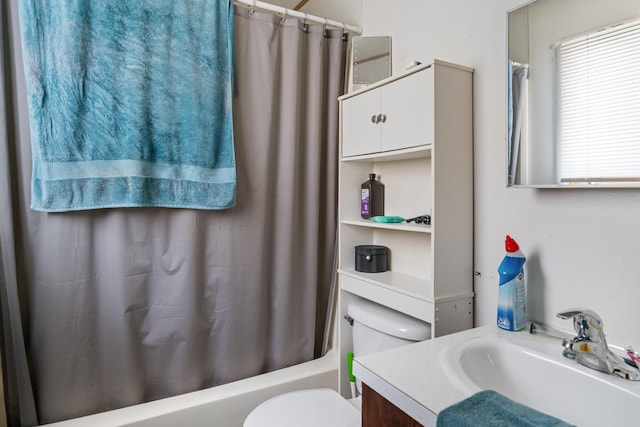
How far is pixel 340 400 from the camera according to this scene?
1315 mm

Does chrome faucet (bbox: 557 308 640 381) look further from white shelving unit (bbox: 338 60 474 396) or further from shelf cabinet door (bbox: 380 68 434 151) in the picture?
shelf cabinet door (bbox: 380 68 434 151)

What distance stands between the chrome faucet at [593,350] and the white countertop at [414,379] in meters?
0.28

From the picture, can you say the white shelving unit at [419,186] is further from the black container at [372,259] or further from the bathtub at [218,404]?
the bathtub at [218,404]

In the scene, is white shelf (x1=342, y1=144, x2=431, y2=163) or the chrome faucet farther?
white shelf (x1=342, y1=144, x2=431, y2=163)

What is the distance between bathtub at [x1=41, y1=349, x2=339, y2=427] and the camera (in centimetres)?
143

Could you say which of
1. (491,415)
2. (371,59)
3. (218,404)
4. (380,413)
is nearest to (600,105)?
(491,415)

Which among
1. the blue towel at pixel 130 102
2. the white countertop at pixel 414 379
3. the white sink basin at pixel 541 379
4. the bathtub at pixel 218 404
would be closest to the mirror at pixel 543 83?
the white sink basin at pixel 541 379

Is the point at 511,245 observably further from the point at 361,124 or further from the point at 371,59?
the point at 371,59

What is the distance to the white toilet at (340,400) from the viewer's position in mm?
1196

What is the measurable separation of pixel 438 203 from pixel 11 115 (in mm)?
1557

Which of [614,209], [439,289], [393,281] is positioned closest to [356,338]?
[393,281]

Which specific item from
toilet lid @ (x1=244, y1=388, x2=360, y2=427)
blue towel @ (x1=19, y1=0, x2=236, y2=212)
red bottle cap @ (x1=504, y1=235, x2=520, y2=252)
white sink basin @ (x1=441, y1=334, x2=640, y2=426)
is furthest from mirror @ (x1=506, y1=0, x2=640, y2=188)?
blue towel @ (x1=19, y1=0, x2=236, y2=212)

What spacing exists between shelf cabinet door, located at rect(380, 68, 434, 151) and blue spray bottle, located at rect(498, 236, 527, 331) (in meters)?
0.44

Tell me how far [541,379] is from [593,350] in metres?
0.13
